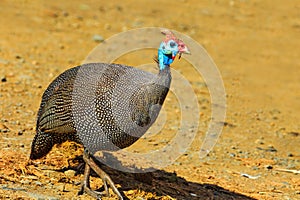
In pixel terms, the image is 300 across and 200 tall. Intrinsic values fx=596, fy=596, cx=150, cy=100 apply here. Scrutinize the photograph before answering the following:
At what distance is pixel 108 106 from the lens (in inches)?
170

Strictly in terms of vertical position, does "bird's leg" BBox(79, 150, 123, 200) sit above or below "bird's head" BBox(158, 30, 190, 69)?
below

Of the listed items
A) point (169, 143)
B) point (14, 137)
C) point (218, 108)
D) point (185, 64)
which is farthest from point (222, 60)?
point (14, 137)

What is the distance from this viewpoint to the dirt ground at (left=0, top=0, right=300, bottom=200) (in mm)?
4922

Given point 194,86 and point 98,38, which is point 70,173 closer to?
point 194,86

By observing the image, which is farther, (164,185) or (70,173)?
(164,185)

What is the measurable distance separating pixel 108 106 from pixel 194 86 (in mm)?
4053

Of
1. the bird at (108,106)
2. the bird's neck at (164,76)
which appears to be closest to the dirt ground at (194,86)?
the bird at (108,106)

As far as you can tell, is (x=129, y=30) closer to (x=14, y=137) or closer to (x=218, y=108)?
(x=218, y=108)

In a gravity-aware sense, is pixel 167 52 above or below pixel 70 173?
above

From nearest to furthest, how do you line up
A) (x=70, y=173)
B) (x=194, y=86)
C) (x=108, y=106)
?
(x=108, y=106) < (x=70, y=173) < (x=194, y=86)

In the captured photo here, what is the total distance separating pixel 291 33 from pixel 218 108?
Result: 13.8ft

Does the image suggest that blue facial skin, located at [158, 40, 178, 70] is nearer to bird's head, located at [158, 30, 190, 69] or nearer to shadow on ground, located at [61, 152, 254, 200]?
bird's head, located at [158, 30, 190, 69]

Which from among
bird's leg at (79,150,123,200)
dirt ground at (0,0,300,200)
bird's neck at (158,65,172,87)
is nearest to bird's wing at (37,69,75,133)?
bird's leg at (79,150,123,200)

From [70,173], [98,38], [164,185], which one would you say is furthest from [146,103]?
[98,38]
